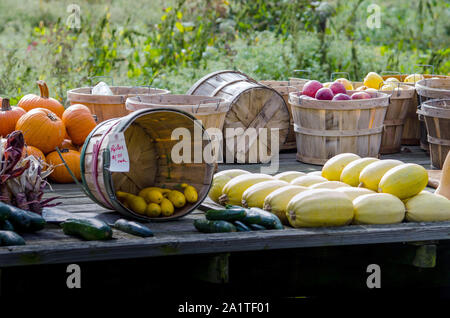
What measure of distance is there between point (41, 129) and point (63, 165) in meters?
0.30

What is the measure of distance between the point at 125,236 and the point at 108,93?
2.53m

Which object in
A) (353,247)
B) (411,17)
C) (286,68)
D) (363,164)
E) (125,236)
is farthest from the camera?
(411,17)

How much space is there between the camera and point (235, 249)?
10.2 ft

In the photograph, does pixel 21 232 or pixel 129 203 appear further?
pixel 129 203

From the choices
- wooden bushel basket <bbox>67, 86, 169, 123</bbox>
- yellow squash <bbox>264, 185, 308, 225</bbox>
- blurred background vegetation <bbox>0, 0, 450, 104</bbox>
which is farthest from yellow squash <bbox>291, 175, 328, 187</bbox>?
blurred background vegetation <bbox>0, 0, 450, 104</bbox>

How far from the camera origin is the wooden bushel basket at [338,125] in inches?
205

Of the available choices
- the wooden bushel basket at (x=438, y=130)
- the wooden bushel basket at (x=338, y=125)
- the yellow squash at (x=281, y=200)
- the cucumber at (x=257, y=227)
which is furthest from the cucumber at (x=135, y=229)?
the wooden bushel basket at (x=438, y=130)

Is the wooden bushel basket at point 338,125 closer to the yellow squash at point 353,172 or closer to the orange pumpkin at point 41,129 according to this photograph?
the yellow squash at point 353,172

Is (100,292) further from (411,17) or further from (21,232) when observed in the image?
(411,17)

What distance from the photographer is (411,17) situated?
43.7 feet

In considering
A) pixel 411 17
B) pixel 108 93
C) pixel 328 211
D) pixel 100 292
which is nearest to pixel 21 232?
pixel 100 292

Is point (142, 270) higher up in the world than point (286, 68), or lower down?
lower down

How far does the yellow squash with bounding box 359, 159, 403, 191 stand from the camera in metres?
3.76

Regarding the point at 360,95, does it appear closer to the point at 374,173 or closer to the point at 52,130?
the point at 374,173
